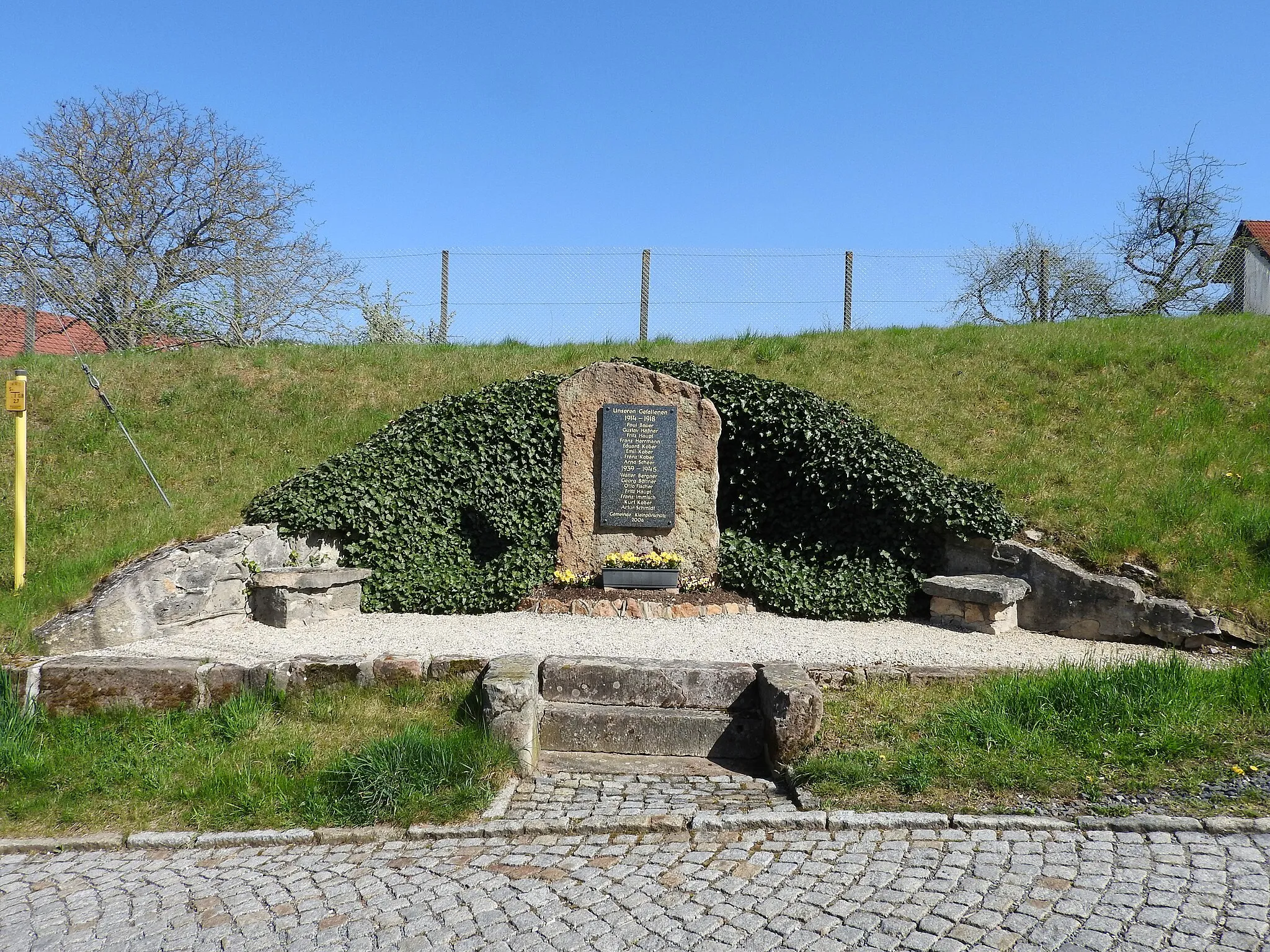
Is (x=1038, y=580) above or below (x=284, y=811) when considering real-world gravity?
above

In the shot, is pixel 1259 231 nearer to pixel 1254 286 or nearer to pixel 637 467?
pixel 1254 286

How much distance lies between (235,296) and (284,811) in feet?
45.5

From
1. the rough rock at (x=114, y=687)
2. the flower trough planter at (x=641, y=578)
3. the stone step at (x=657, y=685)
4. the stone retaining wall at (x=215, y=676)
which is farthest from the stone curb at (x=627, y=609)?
A: the rough rock at (x=114, y=687)

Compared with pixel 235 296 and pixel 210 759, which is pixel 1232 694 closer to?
pixel 210 759

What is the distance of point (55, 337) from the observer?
16.1m

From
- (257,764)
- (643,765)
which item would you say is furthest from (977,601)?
(257,764)

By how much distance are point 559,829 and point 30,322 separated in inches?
537

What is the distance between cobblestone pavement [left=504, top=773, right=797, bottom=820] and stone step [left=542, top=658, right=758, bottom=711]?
550mm

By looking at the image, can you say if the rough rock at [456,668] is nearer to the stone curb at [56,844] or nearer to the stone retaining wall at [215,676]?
the stone retaining wall at [215,676]

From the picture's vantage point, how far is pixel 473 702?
5.29 metres

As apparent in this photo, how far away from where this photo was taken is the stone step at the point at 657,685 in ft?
17.5

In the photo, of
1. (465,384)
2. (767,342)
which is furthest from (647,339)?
(465,384)

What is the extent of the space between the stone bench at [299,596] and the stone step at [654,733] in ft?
11.2

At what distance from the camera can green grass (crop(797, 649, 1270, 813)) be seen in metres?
4.25
